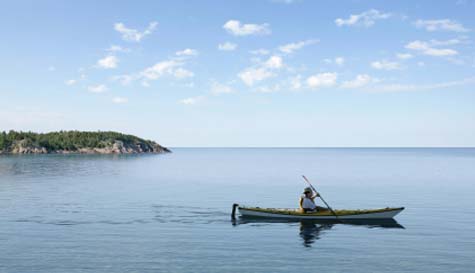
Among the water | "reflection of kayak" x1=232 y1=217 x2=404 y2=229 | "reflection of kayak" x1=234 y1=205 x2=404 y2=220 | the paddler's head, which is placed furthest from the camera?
the paddler's head

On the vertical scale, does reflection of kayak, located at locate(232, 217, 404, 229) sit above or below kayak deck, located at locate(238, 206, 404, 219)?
below

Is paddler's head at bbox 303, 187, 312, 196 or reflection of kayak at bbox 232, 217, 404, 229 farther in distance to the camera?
paddler's head at bbox 303, 187, 312, 196

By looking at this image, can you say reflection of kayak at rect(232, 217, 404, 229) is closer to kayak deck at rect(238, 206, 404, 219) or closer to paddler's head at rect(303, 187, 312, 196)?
kayak deck at rect(238, 206, 404, 219)

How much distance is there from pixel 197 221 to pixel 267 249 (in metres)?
11.3

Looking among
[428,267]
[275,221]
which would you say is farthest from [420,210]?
[428,267]

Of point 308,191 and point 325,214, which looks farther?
point 308,191

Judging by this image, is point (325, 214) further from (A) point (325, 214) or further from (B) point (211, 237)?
(B) point (211, 237)

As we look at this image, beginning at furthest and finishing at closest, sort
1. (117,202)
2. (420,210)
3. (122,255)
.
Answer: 1. (117,202)
2. (420,210)
3. (122,255)

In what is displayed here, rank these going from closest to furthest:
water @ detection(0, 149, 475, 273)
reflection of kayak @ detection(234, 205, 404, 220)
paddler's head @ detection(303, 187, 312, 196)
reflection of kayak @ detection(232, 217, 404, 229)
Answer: water @ detection(0, 149, 475, 273)
reflection of kayak @ detection(232, 217, 404, 229)
reflection of kayak @ detection(234, 205, 404, 220)
paddler's head @ detection(303, 187, 312, 196)

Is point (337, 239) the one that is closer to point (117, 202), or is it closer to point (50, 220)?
point (50, 220)

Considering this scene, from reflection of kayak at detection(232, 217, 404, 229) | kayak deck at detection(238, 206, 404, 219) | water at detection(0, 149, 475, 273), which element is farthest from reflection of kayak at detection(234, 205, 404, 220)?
water at detection(0, 149, 475, 273)

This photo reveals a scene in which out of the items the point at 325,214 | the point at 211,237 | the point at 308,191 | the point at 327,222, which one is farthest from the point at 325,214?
the point at 211,237

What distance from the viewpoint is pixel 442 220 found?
38188 millimetres

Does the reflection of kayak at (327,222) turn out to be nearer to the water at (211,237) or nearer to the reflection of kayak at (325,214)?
the reflection of kayak at (325,214)
